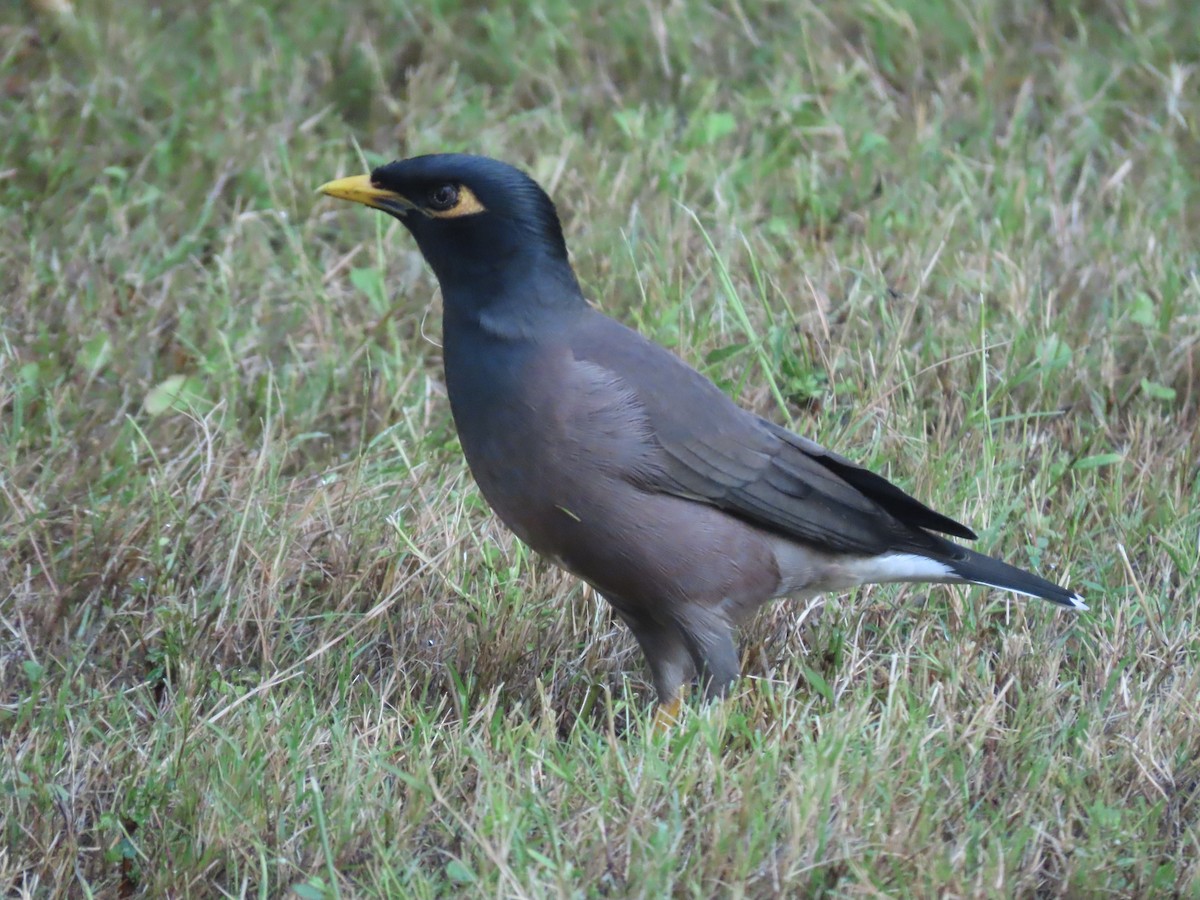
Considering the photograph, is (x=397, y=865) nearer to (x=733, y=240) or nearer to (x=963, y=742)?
(x=963, y=742)

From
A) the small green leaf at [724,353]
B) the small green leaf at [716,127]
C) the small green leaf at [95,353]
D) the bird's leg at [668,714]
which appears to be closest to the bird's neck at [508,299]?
the bird's leg at [668,714]

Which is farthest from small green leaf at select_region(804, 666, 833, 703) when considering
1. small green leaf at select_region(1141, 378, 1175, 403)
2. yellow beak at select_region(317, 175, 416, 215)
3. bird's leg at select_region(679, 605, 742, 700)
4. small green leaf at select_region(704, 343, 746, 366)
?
small green leaf at select_region(1141, 378, 1175, 403)

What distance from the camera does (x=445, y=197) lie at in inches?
171

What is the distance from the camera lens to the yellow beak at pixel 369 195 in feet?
A: 14.5

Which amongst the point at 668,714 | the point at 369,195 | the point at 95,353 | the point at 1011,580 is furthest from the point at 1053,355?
the point at 95,353

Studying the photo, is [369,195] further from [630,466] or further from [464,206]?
[630,466]

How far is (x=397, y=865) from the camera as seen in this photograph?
353cm

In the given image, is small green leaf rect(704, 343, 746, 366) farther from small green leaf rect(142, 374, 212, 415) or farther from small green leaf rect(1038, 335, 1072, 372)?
small green leaf rect(142, 374, 212, 415)

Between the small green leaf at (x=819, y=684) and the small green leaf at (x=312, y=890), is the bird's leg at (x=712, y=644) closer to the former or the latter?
the small green leaf at (x=819, y=684)

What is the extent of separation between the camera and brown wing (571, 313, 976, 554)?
4297 mm

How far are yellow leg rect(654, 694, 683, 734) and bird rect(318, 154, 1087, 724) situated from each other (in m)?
0.02

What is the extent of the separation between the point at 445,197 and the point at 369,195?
247 mm

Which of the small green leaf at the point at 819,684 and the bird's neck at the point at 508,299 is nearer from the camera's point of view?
the small green leaf at the point at 819,684

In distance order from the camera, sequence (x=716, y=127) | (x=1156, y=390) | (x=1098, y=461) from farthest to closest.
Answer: (x=716, y=127) → (x=1156, y=390) → (x=1098, y=461)
